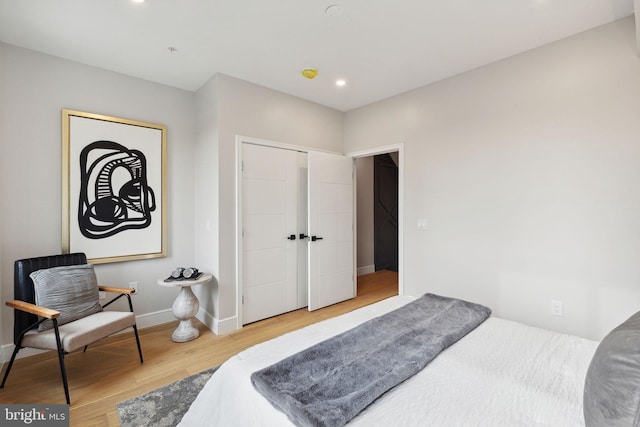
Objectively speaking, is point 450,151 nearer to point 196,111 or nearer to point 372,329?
point 372,329

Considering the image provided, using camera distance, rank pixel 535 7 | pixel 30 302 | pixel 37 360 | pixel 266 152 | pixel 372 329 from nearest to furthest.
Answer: pixel 372 329 < pixel 535 7 < pixel 30 302 < pixel 37 360 < pixel 266 152

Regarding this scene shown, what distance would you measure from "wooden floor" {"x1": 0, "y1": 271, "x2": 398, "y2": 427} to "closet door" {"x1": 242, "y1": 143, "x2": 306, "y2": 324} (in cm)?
26

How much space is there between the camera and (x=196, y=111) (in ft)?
11.4

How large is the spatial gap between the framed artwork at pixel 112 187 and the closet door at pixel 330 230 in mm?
1703

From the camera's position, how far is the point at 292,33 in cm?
235

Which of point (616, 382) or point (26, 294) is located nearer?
point (616, 382)

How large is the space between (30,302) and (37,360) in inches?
25.0

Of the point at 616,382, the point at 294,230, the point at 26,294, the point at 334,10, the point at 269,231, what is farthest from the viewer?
the point at 294,230

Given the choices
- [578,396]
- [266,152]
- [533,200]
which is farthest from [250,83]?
[578,396]

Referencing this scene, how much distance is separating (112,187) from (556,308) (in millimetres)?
4251

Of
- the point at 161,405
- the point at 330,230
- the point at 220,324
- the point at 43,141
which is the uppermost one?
the point at 43,141

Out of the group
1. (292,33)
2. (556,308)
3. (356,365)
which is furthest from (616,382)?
(292,33)

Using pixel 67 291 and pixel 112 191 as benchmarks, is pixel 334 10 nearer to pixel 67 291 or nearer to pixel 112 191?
pixel 112 191

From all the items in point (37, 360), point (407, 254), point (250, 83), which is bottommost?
point (37, 360)
